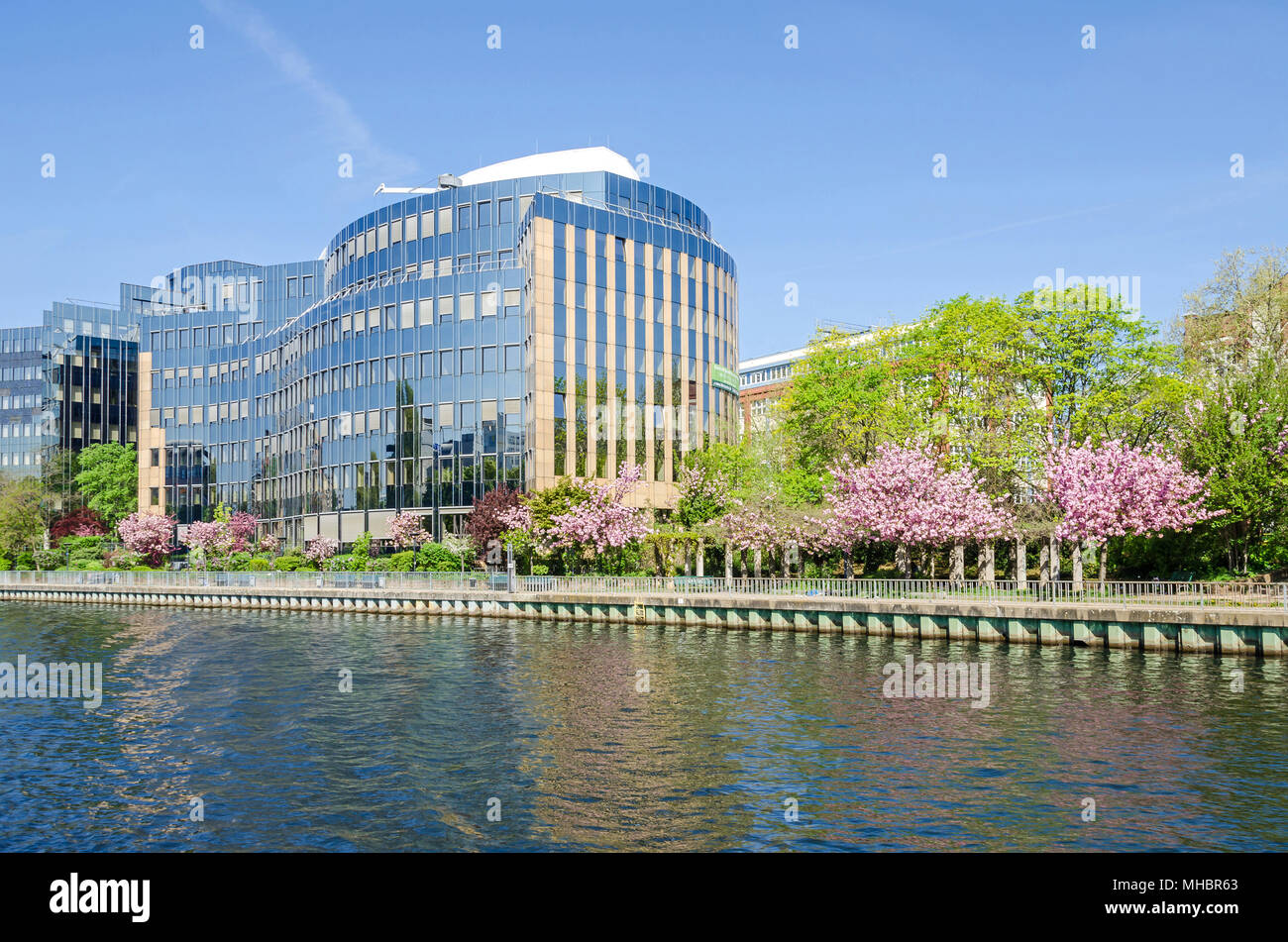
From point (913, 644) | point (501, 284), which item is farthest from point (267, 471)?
point (913, 644)

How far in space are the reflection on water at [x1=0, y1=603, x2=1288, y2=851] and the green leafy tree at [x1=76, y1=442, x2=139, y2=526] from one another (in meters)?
101

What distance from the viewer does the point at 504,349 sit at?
85.1 m

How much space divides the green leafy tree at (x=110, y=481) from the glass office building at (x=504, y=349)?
3516 centimetres

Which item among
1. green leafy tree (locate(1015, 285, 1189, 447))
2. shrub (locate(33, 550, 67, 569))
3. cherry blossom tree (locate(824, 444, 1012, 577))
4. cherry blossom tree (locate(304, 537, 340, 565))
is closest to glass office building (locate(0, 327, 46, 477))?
shrub (locate(33, 550, 67, 569))

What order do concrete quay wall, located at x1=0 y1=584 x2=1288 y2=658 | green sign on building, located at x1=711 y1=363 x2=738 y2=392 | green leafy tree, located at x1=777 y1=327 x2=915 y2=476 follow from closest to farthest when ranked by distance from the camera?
concrete quay wall, located at x1=0 y1=584 x2=1288 y2=658 < green leafy tree, located at x1=777 y1=327 x2=915 y2=476 < green sign on building, located at x1=711 y1=363 x2=738 y2=392

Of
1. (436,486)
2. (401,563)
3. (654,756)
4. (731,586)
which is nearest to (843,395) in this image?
(731,586)

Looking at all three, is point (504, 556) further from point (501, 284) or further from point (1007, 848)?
point (1007, 848)

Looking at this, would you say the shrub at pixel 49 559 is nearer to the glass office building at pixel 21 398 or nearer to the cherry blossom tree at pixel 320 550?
the cherry blossom tree at pixel 320 550

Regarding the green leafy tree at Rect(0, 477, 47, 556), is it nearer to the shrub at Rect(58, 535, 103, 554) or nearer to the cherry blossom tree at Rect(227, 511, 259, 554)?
the shrub at Rect(58, 535, 103, 554)

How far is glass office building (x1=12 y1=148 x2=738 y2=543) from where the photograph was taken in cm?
8300

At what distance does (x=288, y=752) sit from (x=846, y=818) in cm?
1436

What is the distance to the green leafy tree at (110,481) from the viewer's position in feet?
438

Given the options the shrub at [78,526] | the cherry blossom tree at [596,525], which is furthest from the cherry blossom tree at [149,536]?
the cherry blossom tree at [596,525]

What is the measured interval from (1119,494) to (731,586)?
2167 centimetres
